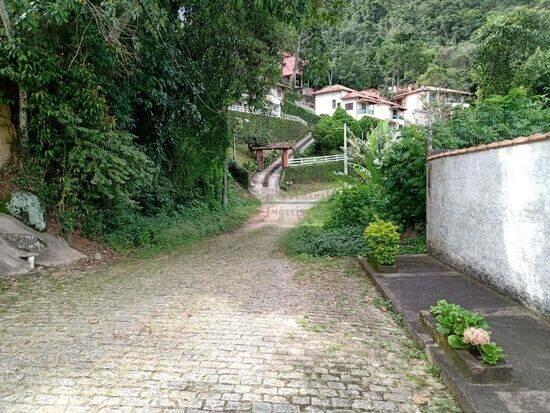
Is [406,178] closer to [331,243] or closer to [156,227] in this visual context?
[331,243]

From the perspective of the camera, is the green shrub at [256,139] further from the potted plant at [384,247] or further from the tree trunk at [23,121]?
the potted plant at [384,247]

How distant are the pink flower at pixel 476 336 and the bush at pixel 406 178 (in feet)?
20.0

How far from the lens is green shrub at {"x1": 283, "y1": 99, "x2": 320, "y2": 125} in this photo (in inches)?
1727

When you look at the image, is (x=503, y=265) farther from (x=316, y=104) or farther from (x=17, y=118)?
(x=316, y=104)

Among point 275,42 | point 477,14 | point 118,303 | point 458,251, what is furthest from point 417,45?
point 118,303

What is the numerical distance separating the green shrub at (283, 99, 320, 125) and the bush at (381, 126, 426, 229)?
114 ft

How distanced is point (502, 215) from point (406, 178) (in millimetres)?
4078

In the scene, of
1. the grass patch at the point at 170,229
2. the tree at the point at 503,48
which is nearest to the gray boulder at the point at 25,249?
the grass patch at the point at 170,229

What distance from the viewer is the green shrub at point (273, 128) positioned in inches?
1297

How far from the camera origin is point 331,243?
29.5 ft

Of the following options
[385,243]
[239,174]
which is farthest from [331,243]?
[239,174]

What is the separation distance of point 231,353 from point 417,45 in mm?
54272

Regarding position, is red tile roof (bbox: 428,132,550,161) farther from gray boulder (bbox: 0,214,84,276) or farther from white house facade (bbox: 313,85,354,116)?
white house facade (bbox: 313,85,354,116)

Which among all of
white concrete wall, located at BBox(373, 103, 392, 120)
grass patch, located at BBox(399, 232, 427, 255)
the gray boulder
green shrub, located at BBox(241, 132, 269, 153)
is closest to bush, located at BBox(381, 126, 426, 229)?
grass patch, located at BBox(399, 232, 427, 255)
